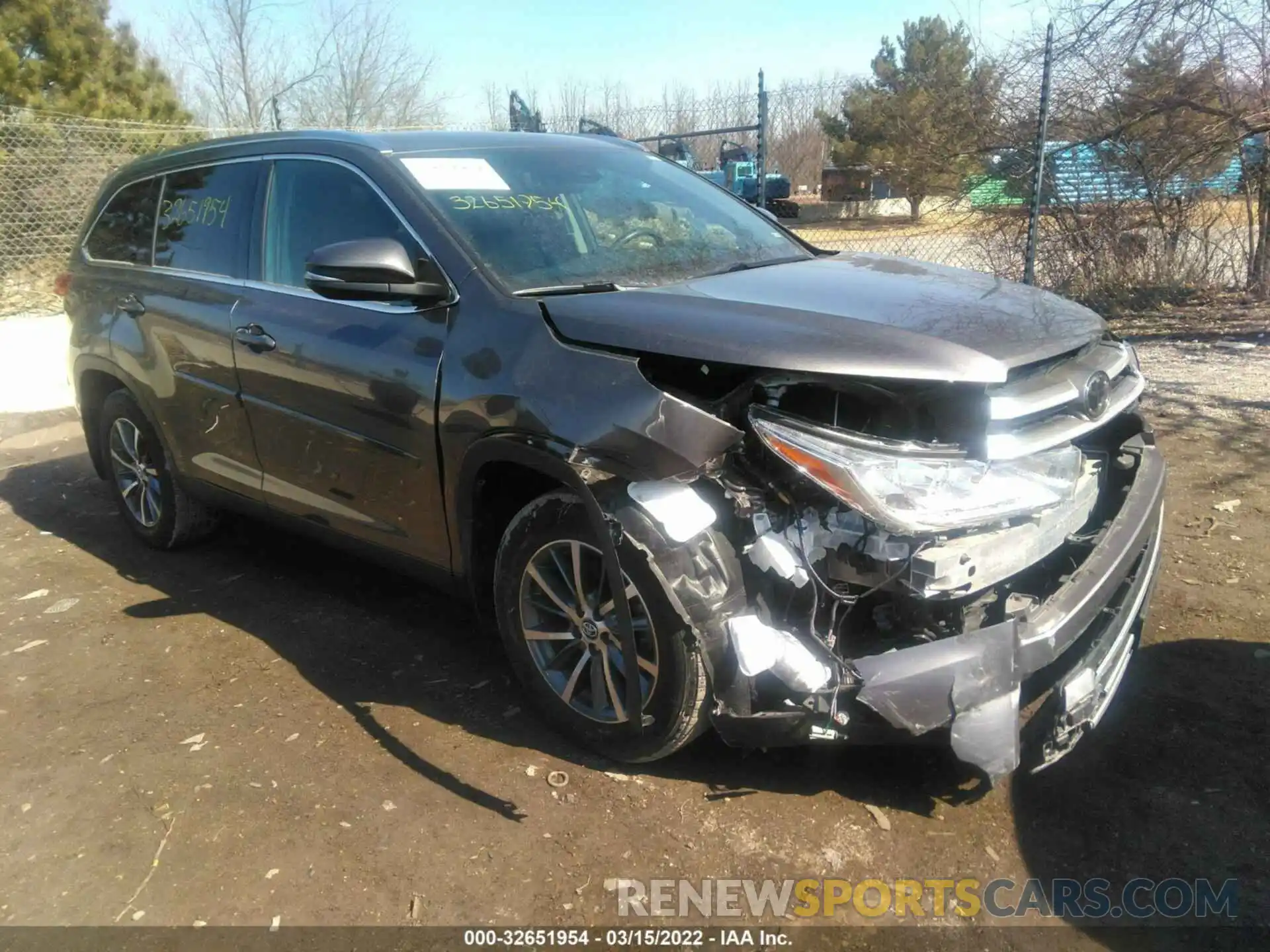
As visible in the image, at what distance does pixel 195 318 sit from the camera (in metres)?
4.24

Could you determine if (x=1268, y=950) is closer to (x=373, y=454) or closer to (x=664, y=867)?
(x=664, y=867)

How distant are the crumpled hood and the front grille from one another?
73mm

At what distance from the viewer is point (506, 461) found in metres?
3.06

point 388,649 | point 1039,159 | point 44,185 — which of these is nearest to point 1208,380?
point 1039,159

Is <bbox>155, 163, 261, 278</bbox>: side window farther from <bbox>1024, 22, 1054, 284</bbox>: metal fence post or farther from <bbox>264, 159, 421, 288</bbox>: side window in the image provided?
<bbox>1024, 22, 1054, 284</bbox>: metal fence post

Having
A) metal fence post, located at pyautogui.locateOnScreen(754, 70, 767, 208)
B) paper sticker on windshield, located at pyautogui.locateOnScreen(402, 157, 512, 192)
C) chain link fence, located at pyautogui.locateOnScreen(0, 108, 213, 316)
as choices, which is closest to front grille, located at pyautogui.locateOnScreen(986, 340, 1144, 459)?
paper sticker on windshield, located at pyautogui.locateOnScreen(402, 157, 512, 192)

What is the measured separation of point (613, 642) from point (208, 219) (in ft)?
9.30

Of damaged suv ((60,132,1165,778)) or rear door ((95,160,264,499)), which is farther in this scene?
rear door ((95,160,264,499))

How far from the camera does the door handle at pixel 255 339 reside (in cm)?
380

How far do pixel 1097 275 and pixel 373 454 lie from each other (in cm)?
834

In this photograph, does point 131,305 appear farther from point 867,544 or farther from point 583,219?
point 867,544

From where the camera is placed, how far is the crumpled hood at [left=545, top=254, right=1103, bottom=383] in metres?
2.55

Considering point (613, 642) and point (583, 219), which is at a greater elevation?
point (583, 219)

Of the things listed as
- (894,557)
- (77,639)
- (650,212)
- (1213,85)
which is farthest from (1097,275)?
(77,639)
